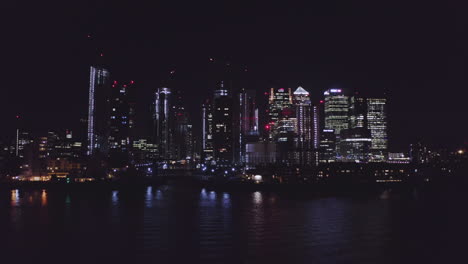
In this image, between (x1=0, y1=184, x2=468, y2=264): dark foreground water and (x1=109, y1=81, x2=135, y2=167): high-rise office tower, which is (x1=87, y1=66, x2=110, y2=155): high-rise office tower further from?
(x1=0, y1=184, x2=468, y2=264): dark foreground water

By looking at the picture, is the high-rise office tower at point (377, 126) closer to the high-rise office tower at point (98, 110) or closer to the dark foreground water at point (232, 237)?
the high-rise office tower at point (98, 110)

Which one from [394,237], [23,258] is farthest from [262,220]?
[23,258]

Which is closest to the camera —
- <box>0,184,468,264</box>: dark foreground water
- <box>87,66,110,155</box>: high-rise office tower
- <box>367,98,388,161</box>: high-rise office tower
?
<box>0,184,468,264</box>: dark foreground water

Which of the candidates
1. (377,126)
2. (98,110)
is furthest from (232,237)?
(377,126)

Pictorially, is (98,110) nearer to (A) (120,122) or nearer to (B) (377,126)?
(A) (120,122)

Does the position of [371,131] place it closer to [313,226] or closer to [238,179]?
[238,179]

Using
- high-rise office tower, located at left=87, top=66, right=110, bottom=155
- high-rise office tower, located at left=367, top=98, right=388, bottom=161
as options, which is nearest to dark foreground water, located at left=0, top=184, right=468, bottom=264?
high-rise office tower, located at left=87, top=66, right=110, bottom=155

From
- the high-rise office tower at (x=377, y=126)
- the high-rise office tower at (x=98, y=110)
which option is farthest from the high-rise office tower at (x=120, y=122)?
the high-rise office tower at (x=377, y=126)
